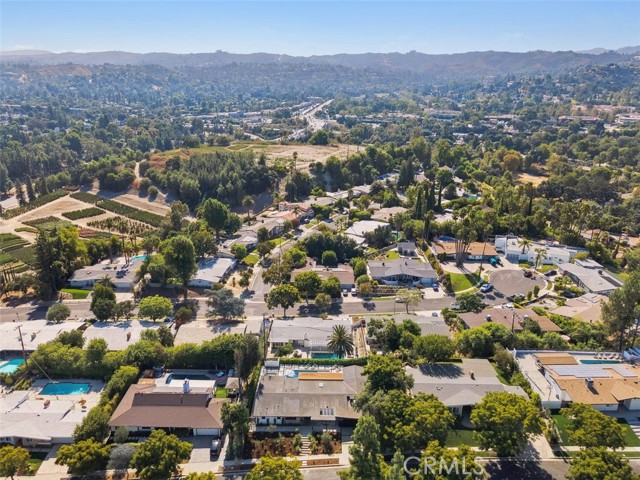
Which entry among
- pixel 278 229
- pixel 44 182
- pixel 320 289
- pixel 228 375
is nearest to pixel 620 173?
pixel 278 229

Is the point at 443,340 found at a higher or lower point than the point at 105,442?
higher

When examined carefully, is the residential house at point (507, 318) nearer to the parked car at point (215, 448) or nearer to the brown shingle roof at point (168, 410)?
the brown shingle roof at point (168, 410)

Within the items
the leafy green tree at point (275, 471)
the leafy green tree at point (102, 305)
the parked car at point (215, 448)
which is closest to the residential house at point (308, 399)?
the parked car at point (215, 448)

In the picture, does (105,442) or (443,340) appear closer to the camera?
(105,442)

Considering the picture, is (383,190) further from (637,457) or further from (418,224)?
(637,457)

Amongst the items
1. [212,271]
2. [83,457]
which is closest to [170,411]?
[83,457]

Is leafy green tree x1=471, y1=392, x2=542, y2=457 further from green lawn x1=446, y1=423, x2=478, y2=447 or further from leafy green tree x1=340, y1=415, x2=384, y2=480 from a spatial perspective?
leafy green tree x1=340, y1=415, x2=384, y2=480

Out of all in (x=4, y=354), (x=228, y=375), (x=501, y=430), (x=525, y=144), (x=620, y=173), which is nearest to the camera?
(x=501, y=430)
